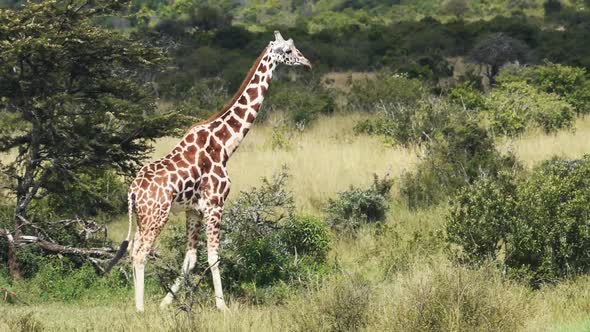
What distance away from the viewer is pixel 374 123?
72.1ft

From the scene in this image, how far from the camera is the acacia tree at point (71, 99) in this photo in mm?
12086

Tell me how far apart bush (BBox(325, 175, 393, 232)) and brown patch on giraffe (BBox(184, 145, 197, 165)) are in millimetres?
4175

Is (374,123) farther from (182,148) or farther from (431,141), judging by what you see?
(182,148)

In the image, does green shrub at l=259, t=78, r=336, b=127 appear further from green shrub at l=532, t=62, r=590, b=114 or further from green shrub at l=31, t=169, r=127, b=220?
green shrub at l=31, t=169, r=127, b=220

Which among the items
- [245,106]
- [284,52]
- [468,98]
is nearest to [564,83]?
[468,98]

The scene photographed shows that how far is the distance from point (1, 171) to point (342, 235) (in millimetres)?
4473

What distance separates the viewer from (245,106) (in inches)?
418

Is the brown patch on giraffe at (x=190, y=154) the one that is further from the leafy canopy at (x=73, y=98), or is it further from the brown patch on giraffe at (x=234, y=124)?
the leafy canopy at (x=73, y=98)

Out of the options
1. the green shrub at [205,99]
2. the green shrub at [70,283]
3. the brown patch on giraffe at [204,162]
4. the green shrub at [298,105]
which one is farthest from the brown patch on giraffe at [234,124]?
the green shrub at [205,99]

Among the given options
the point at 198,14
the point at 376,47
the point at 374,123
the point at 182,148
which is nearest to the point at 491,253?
the point at 182,148

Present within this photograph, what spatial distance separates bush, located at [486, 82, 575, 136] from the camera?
19.5m

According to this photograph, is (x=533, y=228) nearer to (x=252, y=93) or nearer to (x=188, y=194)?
(x=252, y=93)

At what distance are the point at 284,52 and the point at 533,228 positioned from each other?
323 centimetres

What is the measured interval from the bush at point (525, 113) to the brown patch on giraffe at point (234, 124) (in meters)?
9.35
